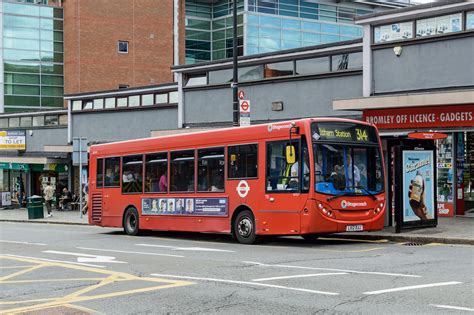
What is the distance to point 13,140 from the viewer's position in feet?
142

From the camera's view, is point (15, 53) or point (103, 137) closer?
point (103, 137)

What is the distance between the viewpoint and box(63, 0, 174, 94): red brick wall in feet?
187

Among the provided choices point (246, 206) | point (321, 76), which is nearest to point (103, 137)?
point (321, 76)

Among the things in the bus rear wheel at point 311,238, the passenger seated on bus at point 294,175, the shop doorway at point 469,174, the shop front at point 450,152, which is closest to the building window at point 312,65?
the shop front at point 450,152

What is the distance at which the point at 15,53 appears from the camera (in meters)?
55.6

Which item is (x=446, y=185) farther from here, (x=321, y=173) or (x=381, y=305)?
(x=381, y=305)

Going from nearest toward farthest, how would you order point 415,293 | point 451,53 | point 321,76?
point 415,293, point 451,53, point 321,76

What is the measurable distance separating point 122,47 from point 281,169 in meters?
46.2

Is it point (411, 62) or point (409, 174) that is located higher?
point (411, 62)

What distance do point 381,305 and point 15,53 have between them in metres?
52.7

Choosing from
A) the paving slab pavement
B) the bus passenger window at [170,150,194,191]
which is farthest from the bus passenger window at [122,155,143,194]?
the paving slab pavement

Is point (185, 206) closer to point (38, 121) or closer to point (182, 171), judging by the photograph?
point (182, 171)

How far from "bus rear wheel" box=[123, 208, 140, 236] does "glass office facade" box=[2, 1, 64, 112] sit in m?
36.9

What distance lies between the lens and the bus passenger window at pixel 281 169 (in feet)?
50.5
